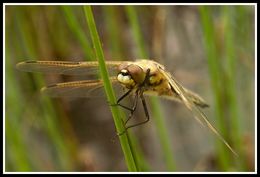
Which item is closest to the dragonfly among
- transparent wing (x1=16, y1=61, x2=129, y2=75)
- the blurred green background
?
transparent wing (x1=16, y1=61, x2=129, y2=75)

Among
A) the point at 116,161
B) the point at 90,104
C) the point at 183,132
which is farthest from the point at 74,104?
the point at 183,132

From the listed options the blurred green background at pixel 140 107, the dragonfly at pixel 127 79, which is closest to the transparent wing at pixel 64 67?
the dragonfly at pixel 127 79

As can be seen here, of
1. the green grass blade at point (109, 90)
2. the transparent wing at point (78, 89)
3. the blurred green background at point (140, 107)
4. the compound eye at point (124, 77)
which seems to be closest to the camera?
the green grass blade at point (109, 90)

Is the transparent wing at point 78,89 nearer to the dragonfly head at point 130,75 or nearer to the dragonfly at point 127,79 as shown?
the dragonfly at point 127,79

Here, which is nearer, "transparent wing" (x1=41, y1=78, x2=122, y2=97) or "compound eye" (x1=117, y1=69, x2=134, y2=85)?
"compound eye" (x1=117, y1=69, x2=134, y2=85)

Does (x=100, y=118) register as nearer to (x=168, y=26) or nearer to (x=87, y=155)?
(x=87, y=155)

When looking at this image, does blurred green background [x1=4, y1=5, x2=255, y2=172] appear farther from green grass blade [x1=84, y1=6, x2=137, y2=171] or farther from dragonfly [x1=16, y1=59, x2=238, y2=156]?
green grass blade [x1=84, y1=6, x2=137, y2=171]

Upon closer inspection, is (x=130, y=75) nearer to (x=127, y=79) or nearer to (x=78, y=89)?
(x=127, y=79)

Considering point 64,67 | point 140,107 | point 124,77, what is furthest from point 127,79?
point 140,107
